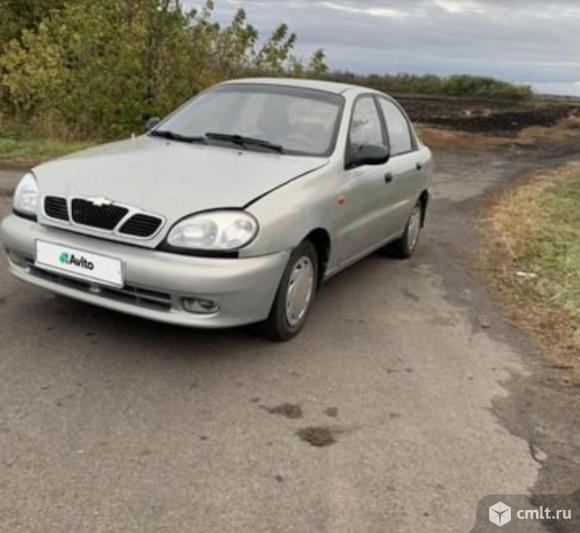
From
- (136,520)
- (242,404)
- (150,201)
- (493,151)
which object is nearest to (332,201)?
(150,201)

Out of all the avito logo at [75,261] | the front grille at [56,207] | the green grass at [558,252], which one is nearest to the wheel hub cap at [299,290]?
the avito logo at [75,261]

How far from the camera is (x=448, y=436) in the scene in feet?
12.1

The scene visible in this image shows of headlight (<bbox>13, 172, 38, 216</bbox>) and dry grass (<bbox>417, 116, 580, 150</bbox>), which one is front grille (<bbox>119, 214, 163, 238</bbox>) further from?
dry grass (<bbox>417, 116, 580, 150</bbox>)

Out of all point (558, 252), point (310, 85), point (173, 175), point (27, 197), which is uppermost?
point (310, 85)

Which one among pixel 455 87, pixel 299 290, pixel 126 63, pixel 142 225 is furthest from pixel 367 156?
pixel 455 87

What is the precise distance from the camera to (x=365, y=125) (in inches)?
228

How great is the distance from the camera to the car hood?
4086mm

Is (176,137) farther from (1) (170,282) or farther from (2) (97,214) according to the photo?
(1) (170,282)

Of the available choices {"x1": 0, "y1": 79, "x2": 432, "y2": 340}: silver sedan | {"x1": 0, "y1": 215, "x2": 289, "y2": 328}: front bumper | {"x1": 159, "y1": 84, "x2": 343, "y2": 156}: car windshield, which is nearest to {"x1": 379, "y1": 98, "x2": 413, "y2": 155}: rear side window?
{"x1": 0, "y1": 79, "x2": 432, "y2": 340}: silver sedan

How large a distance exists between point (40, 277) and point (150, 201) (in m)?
0.91

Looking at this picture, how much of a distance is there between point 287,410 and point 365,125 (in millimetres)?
2796

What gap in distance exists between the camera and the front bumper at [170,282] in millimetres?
3926

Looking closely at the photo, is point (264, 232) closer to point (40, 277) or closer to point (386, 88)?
point (40, 277)

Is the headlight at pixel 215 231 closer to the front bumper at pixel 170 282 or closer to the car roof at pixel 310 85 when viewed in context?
the front bumper at pixel 170 282
